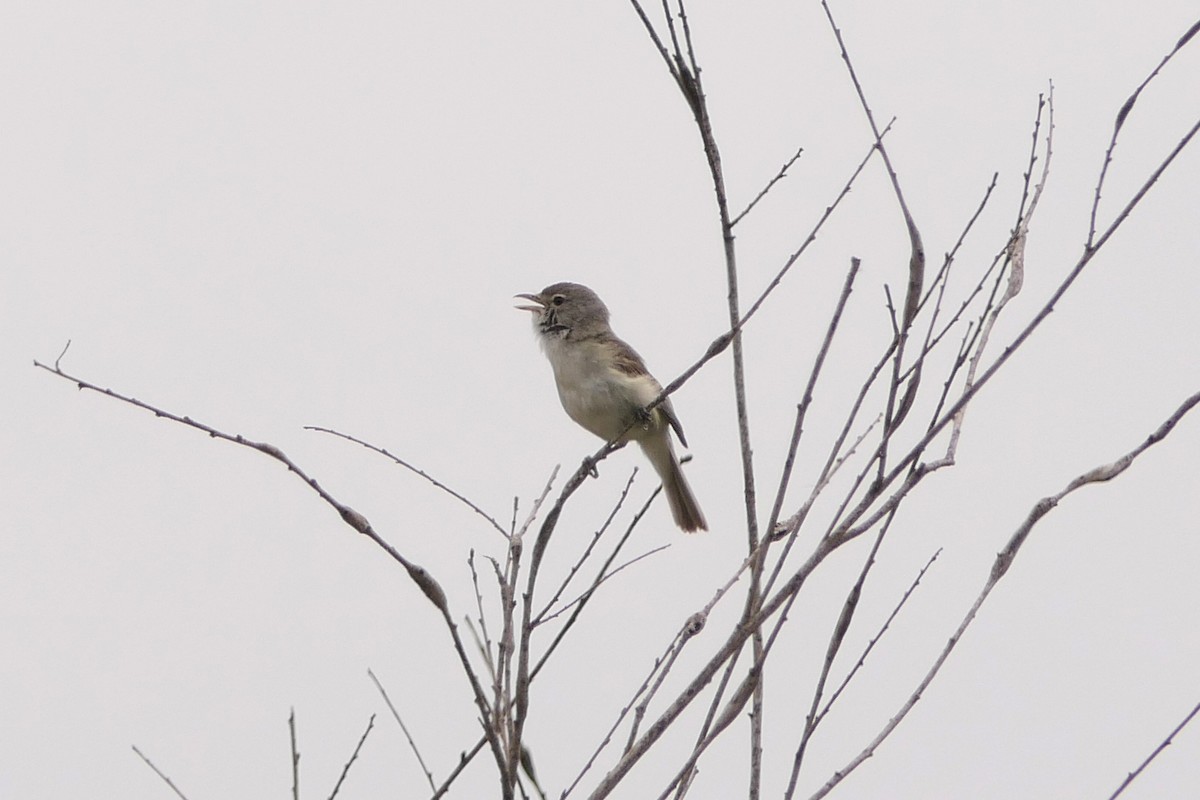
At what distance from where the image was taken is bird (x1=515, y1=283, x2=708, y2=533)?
767 centimetres

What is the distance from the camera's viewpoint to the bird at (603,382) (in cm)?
767

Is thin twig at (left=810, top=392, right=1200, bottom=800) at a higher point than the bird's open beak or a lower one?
lower

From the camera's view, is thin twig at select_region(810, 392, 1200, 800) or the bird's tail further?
the bird's tail

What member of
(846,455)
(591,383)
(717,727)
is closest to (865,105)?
(846,455)

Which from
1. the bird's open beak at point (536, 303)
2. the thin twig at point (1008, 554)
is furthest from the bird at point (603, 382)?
the thin twig at point (1008, 554)

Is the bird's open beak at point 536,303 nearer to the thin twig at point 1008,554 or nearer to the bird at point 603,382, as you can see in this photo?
the bird at point 603,382

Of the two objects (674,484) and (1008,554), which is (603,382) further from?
(1008,554)

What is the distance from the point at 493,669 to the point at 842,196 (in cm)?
149

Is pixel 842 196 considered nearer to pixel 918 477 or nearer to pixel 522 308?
pixel 918 477

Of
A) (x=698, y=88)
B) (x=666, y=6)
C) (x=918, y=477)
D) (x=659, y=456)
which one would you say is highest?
(x=659, y=456)

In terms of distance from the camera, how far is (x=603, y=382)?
303 inches

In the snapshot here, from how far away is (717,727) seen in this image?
2.70 meters

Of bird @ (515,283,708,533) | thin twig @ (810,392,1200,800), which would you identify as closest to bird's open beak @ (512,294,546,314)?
bird @ (515,283,708,533)

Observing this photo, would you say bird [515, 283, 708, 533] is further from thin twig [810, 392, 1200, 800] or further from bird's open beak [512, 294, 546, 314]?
thin twig [810, 392, 1200, 800]
